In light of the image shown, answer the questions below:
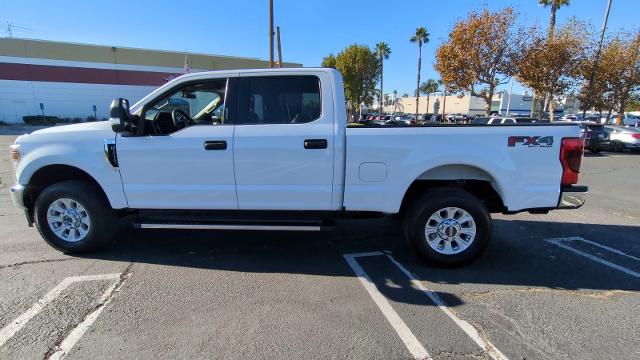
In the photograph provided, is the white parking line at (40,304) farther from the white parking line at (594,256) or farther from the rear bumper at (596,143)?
the rear bumper at (596,143)

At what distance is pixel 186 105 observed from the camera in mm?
4555

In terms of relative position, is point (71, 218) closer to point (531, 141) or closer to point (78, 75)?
point (531, 141)

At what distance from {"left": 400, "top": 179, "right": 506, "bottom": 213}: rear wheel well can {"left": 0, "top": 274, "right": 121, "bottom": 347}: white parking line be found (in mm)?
3285

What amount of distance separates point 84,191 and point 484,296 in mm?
4433

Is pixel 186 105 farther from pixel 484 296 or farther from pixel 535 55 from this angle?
pixel 535 55

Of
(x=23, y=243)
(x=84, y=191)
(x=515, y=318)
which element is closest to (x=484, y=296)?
(x=515, y=318)

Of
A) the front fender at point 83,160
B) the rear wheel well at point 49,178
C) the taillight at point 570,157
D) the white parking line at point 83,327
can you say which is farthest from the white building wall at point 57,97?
the taillight at point 570,157

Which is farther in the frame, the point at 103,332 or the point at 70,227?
the point at 70,227

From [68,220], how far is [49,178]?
0.61 m

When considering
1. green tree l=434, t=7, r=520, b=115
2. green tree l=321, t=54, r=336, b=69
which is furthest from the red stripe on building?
green tree l=434, t=7, r=520, b=115

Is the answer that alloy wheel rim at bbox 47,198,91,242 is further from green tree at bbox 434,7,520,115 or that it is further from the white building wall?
the white building wall

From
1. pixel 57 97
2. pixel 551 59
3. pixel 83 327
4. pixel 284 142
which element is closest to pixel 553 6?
pixel 551 59

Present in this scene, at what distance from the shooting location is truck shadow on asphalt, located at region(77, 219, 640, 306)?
392 cm

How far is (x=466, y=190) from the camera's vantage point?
14.7ft
